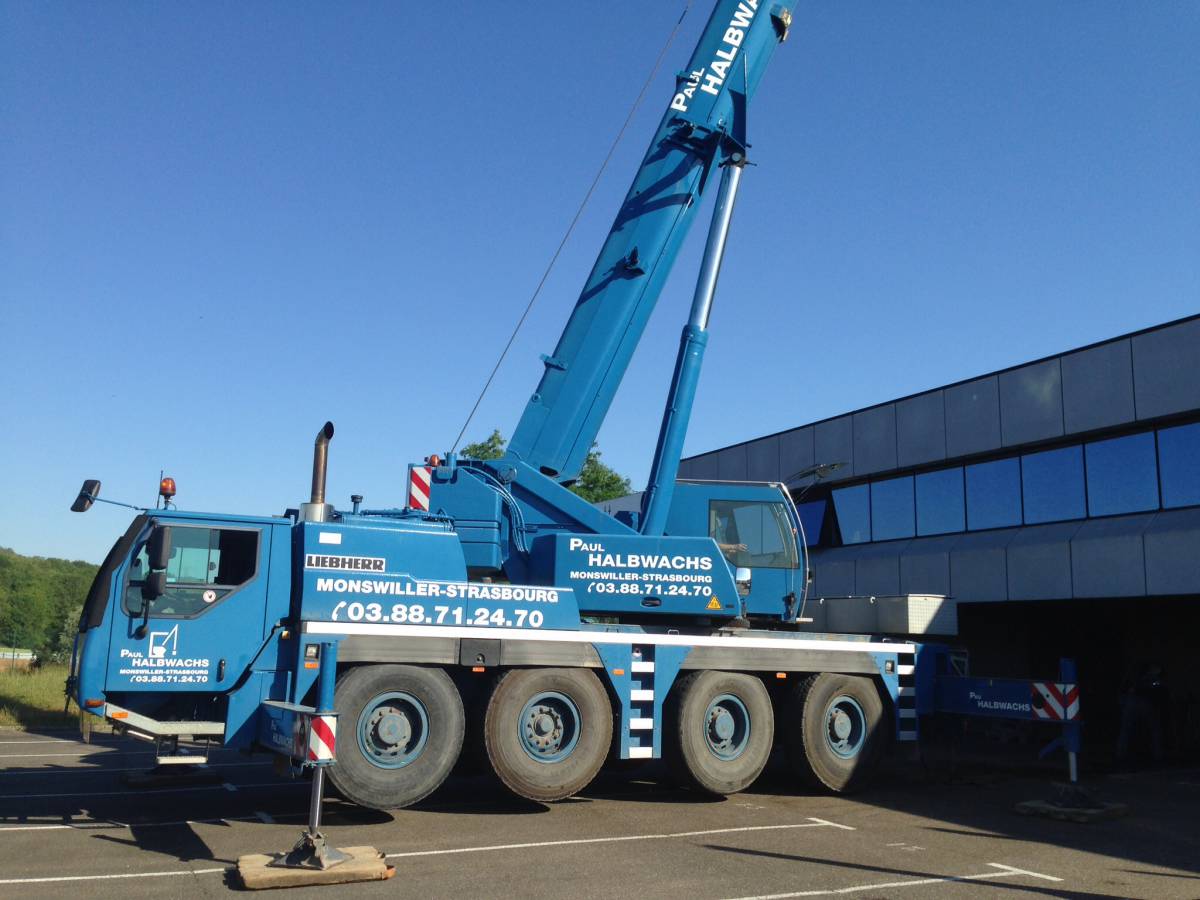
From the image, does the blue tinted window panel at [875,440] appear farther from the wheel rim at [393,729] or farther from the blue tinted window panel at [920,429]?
the wheel rim at [393,729]

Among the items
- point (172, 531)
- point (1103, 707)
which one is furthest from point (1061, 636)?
point (172, 531)

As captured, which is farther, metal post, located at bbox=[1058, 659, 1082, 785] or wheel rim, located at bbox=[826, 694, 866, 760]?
wheel rim, located at bbox=[826, 694, 866, 760]

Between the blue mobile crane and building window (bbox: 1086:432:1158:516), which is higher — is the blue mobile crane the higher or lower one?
the lower one

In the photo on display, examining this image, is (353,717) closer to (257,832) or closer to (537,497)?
(257,832)

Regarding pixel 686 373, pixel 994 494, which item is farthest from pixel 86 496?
→ pixel 994 494

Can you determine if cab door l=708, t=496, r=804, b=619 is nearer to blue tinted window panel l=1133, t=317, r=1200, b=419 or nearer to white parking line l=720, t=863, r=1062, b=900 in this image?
white parking line l=720, t=863, r=1062, b=900

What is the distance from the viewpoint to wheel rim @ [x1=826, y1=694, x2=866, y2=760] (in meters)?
11.6

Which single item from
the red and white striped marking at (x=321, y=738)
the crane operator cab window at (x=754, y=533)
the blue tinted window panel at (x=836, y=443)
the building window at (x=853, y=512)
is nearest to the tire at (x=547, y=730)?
the red and white striped marking at (x=321, y=738)

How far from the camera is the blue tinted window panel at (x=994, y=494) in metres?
18.2

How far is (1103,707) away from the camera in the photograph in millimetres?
20625

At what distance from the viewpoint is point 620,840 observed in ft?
28.2

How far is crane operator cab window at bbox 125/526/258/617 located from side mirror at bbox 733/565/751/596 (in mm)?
5251

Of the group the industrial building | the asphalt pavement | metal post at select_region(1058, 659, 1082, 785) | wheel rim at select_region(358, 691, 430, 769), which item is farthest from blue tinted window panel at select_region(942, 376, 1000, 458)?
wheel rim at select_region(358, 691, 430, 769)

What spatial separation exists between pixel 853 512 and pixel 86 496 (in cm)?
1631
